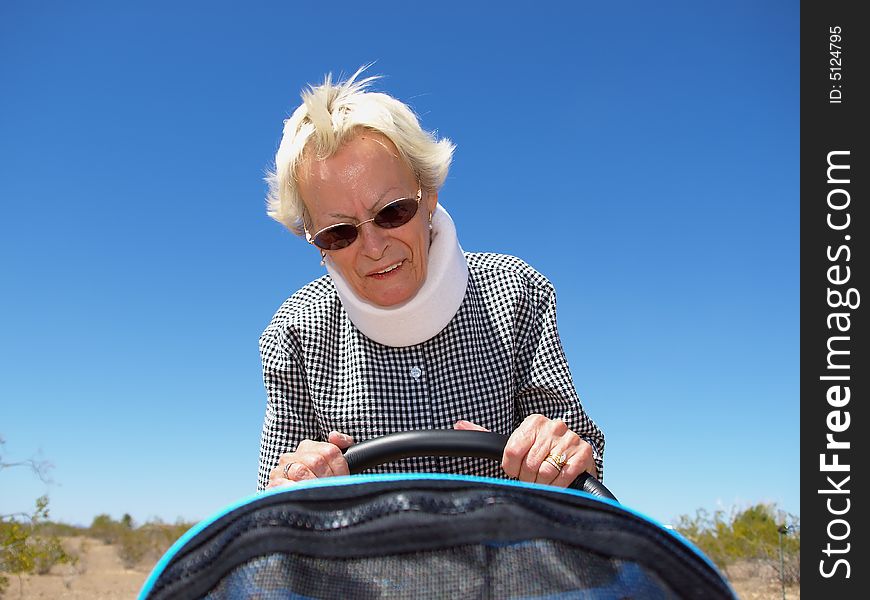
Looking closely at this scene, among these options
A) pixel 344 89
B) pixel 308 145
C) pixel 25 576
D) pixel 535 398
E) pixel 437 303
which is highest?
pixel 344 89

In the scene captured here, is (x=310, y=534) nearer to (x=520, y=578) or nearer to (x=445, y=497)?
(x=445, y=497)

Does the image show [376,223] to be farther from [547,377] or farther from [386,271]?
[547,377]

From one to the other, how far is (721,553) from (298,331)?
11.0 metres

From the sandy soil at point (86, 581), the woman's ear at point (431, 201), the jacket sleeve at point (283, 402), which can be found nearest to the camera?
the jacket sleeve at point (283, 402)

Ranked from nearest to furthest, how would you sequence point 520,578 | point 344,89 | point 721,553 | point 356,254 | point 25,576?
point 520,578 < point 356,254 < point 344,89 < point 721,553 < point 25,576

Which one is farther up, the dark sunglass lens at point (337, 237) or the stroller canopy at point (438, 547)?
the dark sunglass lens at point (337, 237)

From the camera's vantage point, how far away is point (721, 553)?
1233 centimetres

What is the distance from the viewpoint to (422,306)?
9.65 ft

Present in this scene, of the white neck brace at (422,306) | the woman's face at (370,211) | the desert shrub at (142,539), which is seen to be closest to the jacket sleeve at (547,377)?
the white neck brace at (422,306)

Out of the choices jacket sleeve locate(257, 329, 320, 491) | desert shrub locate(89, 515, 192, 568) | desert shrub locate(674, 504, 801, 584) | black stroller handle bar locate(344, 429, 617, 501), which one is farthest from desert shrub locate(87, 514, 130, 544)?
black stroller handle bar locate(344, 429, 617, 501)

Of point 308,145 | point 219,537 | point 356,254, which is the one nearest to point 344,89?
point 308,145

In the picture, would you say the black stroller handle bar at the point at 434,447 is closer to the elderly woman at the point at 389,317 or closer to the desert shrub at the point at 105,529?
the elderly woman at the point at 389,317

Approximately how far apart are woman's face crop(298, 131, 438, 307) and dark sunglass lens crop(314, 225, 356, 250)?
0.02 metres

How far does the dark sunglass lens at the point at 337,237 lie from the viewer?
283 centimetres
